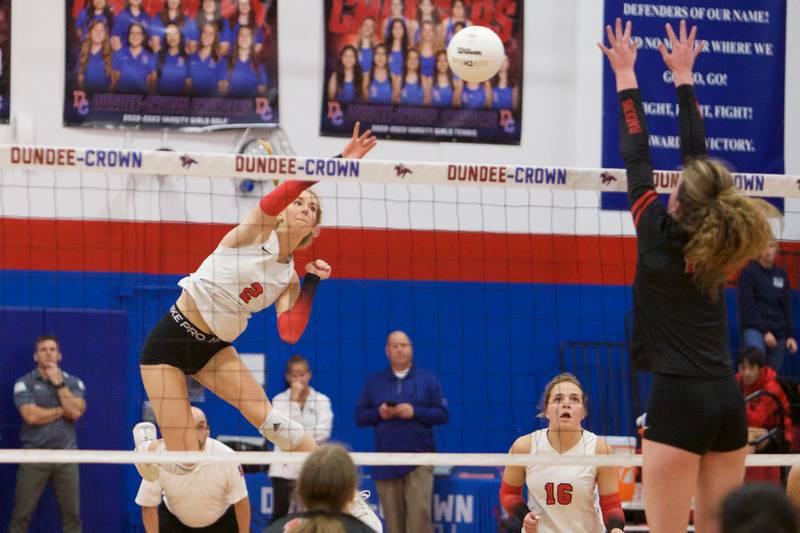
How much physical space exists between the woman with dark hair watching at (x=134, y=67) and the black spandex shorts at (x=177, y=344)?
5.97m

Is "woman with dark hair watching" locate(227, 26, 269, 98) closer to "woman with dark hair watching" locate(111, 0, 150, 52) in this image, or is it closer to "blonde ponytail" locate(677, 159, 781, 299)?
"woman with dark hair watching" locate(111, 0, 150, 52)

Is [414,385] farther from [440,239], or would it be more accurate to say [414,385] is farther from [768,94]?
[768,94]

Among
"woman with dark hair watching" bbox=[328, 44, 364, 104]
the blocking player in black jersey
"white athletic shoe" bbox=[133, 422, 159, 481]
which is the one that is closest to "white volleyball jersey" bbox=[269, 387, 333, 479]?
"white athletic shoe" bbox=[133, 422, 159, 481]

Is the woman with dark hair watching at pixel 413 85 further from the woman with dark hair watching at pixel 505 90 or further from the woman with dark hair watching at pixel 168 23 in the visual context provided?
the woman with dark hair watching at pixel 168 23

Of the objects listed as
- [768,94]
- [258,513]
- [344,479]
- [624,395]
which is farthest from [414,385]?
[344,479]

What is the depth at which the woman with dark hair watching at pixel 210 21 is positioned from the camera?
40.2 feet

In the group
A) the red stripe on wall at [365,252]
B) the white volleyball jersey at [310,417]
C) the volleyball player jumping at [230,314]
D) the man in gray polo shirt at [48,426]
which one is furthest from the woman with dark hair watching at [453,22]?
the volleyball player jumping at [230,314]

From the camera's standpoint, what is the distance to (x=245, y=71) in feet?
40.6

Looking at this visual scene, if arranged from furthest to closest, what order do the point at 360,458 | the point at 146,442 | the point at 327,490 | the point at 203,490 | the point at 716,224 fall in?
1. the point at 203,490
2. the point at 146,442
3. the point at 360,458
4. the point at 716,224
5. the point at 327,490

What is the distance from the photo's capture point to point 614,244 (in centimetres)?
1270

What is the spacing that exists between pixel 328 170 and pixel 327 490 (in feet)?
9.26

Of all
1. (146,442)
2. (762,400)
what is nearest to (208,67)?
(146,442)

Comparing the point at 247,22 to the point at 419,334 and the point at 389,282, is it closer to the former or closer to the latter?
the point at 389,282

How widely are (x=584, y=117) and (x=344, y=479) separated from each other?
30.2ft
